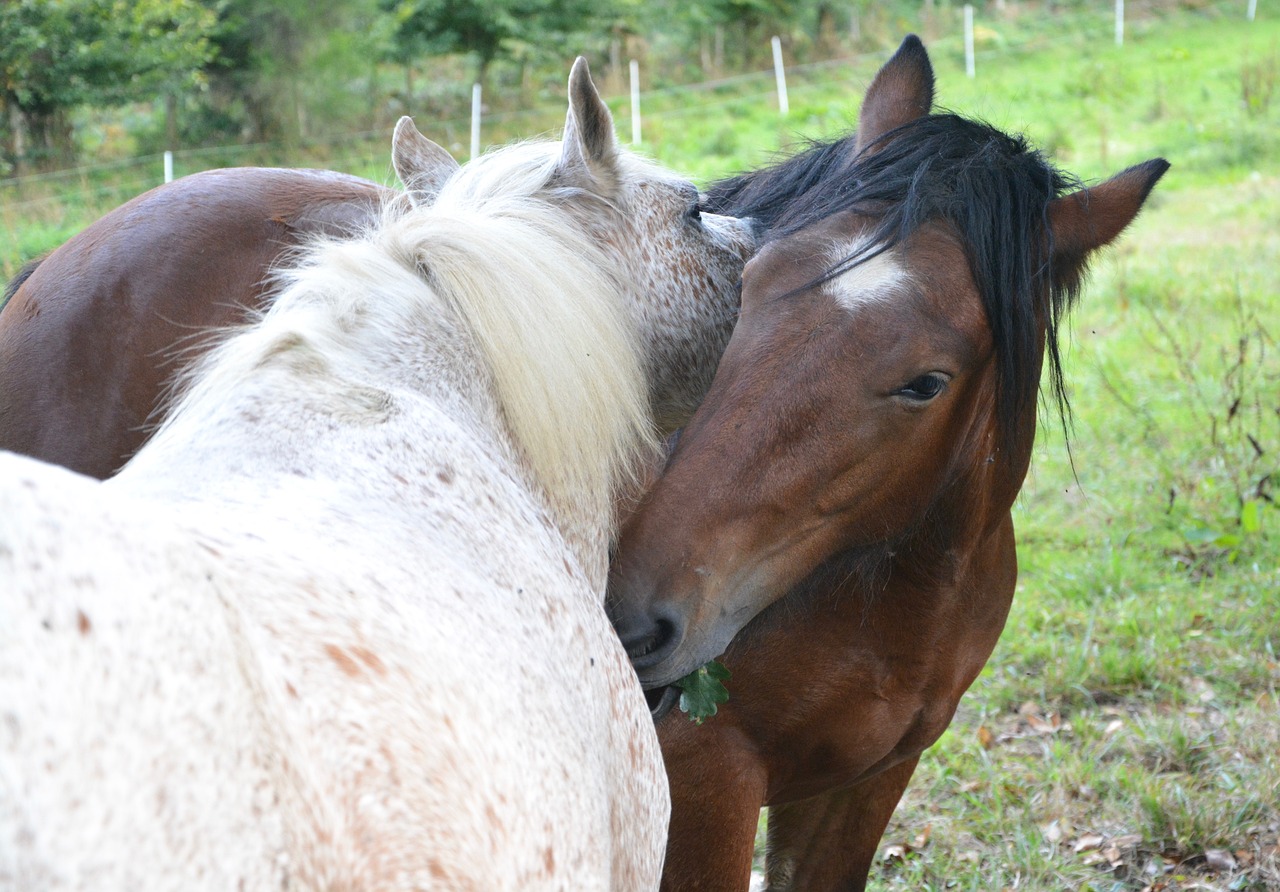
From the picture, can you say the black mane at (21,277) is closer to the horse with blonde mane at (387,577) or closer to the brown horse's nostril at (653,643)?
the horse with blonde mane at (387,577)

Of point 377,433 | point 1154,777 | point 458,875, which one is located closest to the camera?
point 458,875

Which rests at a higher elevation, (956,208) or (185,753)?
(956,208)

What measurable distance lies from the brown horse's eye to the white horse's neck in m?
0.45

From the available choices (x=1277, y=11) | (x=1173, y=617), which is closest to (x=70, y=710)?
(x=1173, y=617)

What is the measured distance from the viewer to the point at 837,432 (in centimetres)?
185

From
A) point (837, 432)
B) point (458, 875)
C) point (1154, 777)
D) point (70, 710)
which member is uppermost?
point (70, 710)

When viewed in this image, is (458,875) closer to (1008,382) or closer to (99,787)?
(99,787)

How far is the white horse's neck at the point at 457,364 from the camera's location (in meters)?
1.40

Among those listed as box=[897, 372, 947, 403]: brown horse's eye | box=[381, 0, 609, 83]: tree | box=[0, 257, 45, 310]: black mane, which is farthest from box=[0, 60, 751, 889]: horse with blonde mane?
box=[381, 0, 609, 83]: tree

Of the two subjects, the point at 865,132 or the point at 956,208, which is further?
the point at 865,132

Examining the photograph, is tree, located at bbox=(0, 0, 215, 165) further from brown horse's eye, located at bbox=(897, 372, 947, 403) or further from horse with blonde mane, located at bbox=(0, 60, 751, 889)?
brown horse's eye, located at bbox=(897, 372, 947, 403)

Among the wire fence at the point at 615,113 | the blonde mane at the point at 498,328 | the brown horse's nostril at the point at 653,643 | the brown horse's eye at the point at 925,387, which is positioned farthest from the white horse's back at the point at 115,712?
the wire fence at the point at 615,113

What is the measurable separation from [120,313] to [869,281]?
1.60 meters

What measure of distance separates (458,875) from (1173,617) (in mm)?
4125
